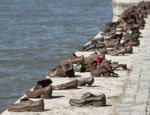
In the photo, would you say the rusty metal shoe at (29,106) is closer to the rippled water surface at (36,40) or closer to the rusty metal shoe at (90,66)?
the rippled water surface at (36,40)

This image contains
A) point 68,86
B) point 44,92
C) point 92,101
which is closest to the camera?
point 92,101

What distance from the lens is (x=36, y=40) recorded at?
4150 centimetres

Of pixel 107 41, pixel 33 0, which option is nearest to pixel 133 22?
pixel 107 41

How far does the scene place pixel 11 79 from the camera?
85.5ft

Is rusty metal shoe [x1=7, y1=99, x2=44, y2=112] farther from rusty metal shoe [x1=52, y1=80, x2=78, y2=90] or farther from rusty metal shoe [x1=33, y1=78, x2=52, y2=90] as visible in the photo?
rusty metal shoe [x1=52, y1=80, x2=78, y2=90]

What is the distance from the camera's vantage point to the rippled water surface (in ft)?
85.2

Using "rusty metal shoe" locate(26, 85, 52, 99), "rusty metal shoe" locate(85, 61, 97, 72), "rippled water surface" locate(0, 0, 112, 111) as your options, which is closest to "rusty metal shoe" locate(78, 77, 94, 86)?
"rusty metal shoe" locate(26, 85, 52, 99)

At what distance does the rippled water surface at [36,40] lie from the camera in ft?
85.2

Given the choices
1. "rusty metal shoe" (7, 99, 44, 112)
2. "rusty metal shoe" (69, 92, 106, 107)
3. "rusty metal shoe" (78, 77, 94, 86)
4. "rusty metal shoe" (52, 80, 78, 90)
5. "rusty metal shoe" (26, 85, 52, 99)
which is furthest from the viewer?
"rusty metal shoe" (78, 77, 94, 86)

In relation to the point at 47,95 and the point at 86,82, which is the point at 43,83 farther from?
the point at 86,82

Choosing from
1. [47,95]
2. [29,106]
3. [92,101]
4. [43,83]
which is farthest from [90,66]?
[29,106]

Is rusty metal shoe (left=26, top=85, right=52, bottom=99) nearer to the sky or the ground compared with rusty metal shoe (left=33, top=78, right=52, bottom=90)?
nearer to the ground

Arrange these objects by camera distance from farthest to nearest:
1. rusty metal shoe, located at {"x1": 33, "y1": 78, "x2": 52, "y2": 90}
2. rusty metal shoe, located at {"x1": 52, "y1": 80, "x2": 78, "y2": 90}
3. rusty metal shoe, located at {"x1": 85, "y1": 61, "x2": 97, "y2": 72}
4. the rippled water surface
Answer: the rippled water surface → rusty metal shoe, located at {"x1": 85, "y1": 61, "x2": 97, "y2": 72} → rusty metal shoe, located at {"x1": 52, "y1": 80, "x2": 78, "y2": 90} → rusty metal shoe, located at {"x1": 33, "y1": 78, "x2": 52, "y2": 90}

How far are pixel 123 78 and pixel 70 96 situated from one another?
8.40ft
